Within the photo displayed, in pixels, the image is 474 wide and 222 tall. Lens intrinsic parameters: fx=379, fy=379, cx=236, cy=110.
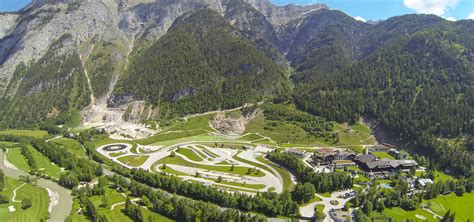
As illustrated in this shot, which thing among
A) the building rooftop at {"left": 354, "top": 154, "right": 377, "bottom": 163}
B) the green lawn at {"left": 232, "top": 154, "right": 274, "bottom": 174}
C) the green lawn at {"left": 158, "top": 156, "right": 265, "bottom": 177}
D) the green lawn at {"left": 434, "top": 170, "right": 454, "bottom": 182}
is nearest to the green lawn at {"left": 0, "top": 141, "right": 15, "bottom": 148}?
the green lawn at {"left": 158, "top": 156, "right": 265, "bottom": 177}

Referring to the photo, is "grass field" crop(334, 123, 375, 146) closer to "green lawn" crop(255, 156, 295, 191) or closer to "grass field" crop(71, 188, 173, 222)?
"green lawn" crop(255, 156, 295, 191)

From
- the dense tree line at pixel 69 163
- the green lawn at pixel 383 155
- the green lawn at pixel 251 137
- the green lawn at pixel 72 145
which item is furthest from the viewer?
the green lawn at pixel 251 137

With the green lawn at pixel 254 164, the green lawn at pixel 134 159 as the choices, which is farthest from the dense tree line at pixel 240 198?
the green lawn at pixel 134 159

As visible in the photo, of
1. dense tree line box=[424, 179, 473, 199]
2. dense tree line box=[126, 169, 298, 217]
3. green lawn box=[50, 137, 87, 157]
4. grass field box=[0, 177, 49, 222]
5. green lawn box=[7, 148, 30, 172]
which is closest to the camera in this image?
dense tree line box=[126, 169, 298, 217]

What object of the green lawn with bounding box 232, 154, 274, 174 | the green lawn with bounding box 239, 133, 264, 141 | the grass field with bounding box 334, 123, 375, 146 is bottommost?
the green lawn with bounding box 232, 154, 274, 174

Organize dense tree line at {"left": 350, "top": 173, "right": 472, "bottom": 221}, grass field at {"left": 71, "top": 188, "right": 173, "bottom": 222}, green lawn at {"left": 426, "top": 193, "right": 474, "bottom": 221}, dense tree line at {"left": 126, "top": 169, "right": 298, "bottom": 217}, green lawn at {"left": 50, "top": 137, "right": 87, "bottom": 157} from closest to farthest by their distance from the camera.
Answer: grass field at {"left": 71, "top": 188, "right": 173, "bottom": 222}, dense tree line at {"left": 126, "top": 169, "right": 298, "bottom": 217}, dense tree line at {"left": 350, "top": 173, "right": 472, "bottom": 221}, green lawn at {"left": 426, "top": 193, "right": 474, "bottom": 221}, green lawn at {"left": 50, "top": 137, "right": 87, "bottom": 157}

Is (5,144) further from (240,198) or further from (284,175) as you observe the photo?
(284,175)

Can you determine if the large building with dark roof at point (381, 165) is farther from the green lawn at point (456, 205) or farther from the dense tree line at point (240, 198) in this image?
the dense tree line at point (240, 198)
